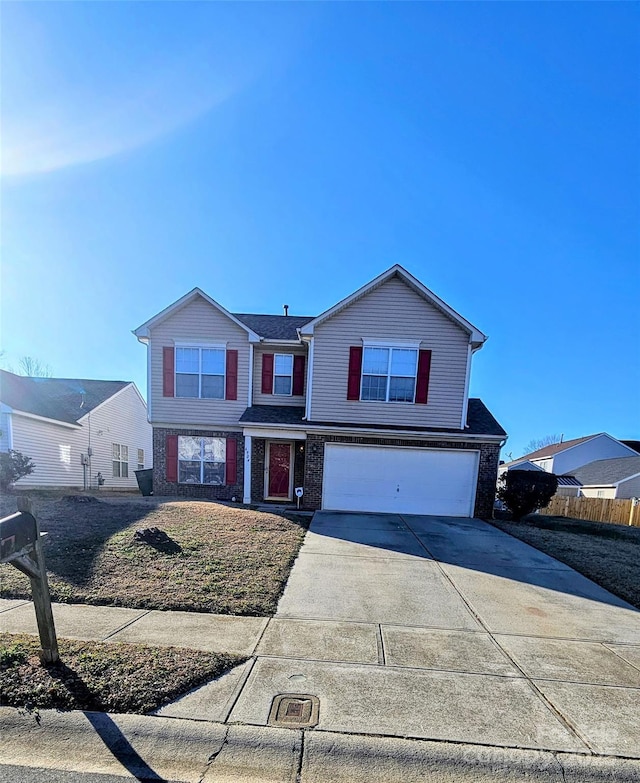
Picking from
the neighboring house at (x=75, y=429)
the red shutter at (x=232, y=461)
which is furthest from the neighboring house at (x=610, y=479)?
the neighboring house at (x=75, y=429)

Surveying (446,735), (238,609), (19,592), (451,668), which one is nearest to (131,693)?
(238,609)

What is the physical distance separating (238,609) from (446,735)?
2.55 meters

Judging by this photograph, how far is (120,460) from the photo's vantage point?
19.1m

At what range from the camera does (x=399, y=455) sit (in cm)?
1122

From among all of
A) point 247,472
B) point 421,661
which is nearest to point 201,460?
point 247,472

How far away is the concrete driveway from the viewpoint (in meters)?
2.55

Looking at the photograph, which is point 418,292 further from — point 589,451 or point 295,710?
point 589,451

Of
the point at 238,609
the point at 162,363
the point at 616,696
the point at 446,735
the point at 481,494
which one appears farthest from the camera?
the point at 162,363

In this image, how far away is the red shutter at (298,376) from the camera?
1248 centimetres

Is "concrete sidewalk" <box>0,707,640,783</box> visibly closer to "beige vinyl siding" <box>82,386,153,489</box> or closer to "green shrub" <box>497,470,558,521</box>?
"green shrub" <box>497,470,558,521</box>

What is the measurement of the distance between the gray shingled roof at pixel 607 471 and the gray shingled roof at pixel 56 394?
3030 centimetres

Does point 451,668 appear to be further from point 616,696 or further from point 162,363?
point 162,363

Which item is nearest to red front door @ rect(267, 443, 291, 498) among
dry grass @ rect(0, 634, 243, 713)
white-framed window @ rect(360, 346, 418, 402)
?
white-framed window @ rect(360, 346, 418, 402)

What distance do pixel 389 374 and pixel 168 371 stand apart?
7.05 meters
